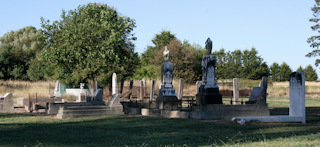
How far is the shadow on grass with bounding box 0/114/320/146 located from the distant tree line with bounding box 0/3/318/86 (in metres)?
15.6

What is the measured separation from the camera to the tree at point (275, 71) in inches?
2621

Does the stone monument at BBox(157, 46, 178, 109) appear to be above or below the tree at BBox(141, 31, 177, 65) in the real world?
below

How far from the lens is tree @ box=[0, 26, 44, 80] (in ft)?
185

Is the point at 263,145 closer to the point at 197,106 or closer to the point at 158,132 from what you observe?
the point at 158,132

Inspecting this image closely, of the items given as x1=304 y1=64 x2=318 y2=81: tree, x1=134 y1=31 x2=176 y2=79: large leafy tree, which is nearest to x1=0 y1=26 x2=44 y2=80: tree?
x1=134 y1=31 x2=176 y2=79: large leafy tree

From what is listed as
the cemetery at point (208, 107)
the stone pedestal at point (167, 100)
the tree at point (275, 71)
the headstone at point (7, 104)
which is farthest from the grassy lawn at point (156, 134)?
the tree at point (275, 71)

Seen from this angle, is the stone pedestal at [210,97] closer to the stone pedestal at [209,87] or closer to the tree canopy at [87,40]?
the stone pedestal at [209,87]

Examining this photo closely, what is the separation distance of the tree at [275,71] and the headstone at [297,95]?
52193 mm

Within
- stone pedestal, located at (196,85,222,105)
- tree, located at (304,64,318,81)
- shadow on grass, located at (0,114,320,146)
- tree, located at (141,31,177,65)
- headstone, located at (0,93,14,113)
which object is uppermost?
tree, located at (141,31,177,65)

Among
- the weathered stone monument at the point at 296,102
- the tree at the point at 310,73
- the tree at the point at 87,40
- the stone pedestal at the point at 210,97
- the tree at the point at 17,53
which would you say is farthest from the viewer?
the tree at the point at 310,73

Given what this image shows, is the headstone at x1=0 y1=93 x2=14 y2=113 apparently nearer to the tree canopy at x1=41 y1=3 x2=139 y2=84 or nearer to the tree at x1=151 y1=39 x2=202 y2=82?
the tree canopy at x1=41 y1=3 x2=139 y2=84

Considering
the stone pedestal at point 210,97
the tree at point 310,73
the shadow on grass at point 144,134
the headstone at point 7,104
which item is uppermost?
the tree at point 310,73

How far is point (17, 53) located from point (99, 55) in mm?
34438

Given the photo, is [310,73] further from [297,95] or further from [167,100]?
[297,95]
